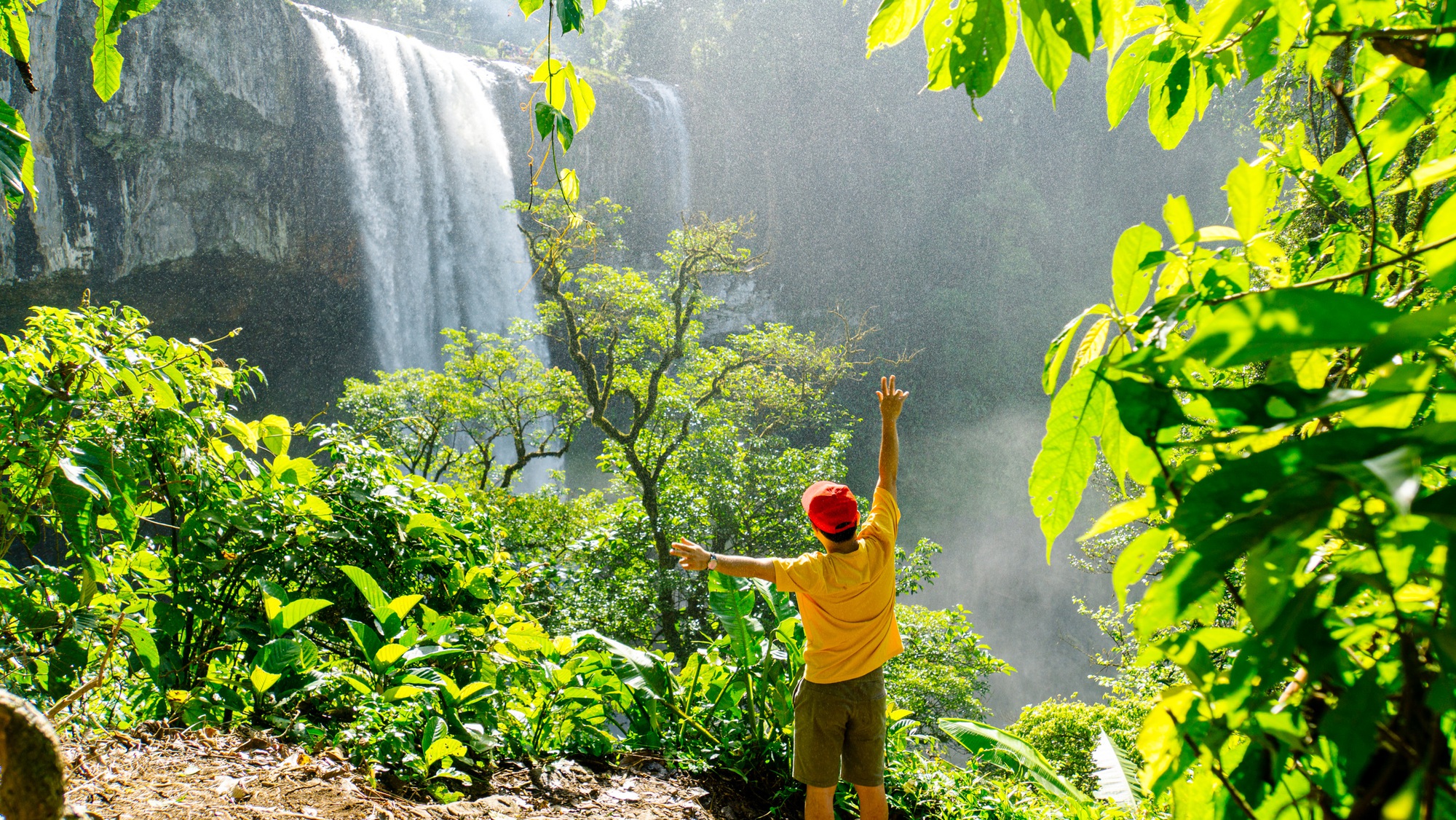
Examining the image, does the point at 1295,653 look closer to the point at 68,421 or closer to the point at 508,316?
the point at 68,421

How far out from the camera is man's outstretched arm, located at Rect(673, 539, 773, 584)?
2.00 m

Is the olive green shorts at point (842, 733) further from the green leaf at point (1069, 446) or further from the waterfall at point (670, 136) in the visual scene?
the waterfall at point (670, 136)

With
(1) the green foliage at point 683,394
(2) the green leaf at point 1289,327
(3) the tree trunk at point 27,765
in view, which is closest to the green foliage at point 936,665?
(1) the green foliage at point 683,394

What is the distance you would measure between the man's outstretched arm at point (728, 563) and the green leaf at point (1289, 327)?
1744 mm

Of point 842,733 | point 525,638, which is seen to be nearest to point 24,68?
point 525,638

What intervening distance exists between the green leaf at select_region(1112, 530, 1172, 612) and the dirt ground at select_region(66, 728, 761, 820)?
3.48 ft

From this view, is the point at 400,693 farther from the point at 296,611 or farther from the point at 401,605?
the point at 296,611

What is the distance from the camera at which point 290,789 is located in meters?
1.45

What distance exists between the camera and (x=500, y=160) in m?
17.0

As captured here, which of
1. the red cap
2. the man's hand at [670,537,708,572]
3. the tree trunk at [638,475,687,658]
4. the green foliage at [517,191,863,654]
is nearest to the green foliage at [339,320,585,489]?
the green foliage at [517,191,863,654]

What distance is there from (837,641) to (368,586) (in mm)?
1371

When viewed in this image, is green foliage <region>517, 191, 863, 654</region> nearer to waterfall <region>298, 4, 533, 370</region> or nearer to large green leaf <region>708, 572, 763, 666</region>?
large green leaf <region>708, 572, 763, 666</region>

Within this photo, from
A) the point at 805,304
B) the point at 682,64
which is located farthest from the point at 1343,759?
the point at 682,64

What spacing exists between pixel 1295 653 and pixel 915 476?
66.9ft
